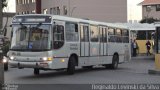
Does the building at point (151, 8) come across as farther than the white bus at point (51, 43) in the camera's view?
Yes

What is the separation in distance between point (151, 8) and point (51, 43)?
77.0 m

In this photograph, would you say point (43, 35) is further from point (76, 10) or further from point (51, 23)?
point (76, 10)

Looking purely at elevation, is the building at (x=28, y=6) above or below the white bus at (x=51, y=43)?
above

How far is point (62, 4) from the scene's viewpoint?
75500mm

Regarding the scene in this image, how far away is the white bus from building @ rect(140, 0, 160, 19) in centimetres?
7025

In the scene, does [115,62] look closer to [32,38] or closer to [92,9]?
[32,38]

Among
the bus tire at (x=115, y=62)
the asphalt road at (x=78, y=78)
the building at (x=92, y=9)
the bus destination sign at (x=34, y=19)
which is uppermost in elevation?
the building at (x=92, y=9)

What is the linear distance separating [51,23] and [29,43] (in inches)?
53.1

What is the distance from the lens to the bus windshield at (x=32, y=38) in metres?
21.9

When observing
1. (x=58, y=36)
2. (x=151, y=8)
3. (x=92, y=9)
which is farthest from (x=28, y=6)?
(x=58, y=36)

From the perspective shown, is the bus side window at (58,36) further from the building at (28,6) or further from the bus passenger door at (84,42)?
the building at (28,6)

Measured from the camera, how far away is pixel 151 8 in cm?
9719

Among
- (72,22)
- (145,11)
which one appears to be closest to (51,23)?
(72,22)

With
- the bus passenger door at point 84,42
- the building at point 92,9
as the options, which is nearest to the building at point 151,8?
the building at point 92,9
